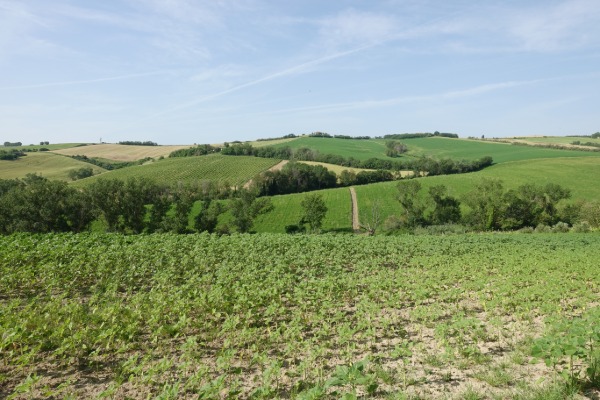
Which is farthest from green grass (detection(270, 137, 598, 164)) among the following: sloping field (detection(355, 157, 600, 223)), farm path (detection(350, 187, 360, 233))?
farm path (detection(350, 187, 360, 233))

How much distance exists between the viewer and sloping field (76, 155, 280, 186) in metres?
96.1

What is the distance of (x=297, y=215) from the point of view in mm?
69812

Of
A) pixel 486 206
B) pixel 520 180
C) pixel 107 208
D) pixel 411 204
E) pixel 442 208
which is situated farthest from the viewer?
pixel 520 180

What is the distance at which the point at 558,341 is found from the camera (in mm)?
6449

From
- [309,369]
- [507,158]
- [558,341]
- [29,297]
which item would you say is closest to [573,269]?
[558,341]

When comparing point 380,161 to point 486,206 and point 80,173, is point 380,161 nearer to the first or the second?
point 486,206

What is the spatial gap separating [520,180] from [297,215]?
194 ft

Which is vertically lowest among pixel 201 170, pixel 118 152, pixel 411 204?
pixel 411 204

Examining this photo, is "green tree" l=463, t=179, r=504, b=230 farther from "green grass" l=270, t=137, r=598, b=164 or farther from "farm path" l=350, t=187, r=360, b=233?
"green grass" l=270, t=137, r=598, b=164

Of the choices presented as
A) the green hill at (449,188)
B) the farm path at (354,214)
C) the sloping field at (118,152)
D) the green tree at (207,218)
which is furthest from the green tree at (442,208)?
the sloping field at (118,152)

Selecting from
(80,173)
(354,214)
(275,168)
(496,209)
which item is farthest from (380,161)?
(80,173)

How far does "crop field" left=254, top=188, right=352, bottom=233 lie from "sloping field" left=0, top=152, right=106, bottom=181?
75.2 meters

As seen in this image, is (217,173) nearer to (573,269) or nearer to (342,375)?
(573,269)

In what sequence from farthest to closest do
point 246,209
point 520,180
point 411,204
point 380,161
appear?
point 380,161 < point 520,180 < point 411,204 < point 246,209
